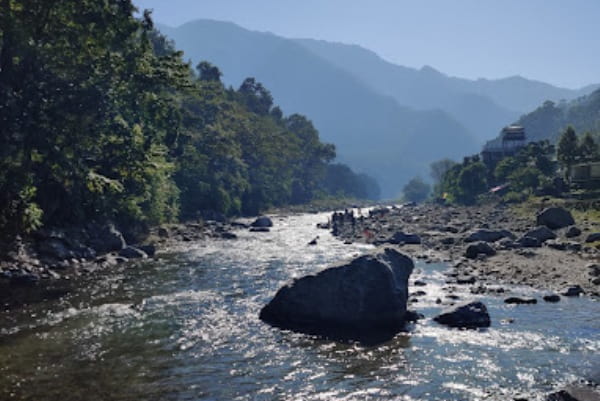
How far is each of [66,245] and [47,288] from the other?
9909 mm

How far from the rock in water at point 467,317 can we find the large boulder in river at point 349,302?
1662mm

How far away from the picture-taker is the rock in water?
18094mm

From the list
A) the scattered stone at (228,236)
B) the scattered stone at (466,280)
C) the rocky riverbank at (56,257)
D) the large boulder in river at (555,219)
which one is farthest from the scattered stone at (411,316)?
the scattered stone at (228,236)

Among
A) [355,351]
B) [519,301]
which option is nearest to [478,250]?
[519,301]

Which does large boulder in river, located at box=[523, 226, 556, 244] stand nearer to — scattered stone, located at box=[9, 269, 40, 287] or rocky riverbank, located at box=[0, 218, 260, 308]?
rocky riverbank, located at box=[0, 218, 260, 308]

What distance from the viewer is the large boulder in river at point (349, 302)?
59.4 ft

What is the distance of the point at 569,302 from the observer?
2084 centimetres

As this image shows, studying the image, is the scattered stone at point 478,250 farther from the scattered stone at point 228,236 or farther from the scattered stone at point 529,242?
the scattered stone at point 228,236

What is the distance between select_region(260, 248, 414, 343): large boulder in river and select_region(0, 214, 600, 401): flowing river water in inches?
36.8

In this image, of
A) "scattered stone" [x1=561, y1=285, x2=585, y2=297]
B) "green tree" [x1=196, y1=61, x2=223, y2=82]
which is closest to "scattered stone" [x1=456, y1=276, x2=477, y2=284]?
"scattered stone" [x1=561, y1=285, x2=585, y2=297]

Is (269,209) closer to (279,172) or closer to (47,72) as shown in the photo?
(279,172)

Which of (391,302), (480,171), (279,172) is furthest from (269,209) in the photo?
(391,302)

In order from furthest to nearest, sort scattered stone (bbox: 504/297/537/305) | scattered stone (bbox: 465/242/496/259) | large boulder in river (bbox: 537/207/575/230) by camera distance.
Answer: large boulder in river (bbox: 537/207/575/230), scattered stone (bbox: 465/242/496/259), scattered stone (bbox: 504/297/537/305)

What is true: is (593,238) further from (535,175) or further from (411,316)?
(535,175)
